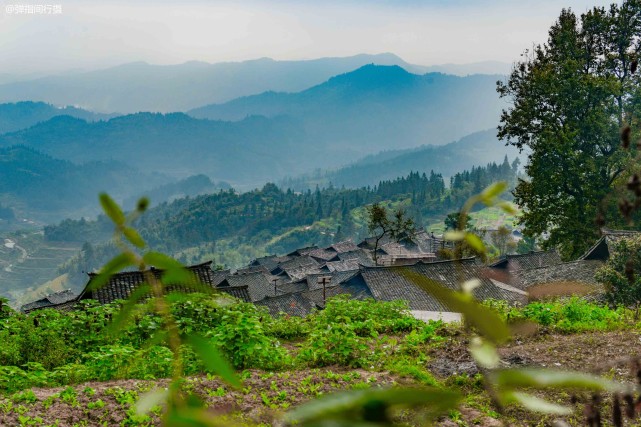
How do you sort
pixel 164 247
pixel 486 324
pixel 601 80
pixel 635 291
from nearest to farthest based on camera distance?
pixel 486 324 → pixel 635 291 → pixel 601 80 → pixel 164 247

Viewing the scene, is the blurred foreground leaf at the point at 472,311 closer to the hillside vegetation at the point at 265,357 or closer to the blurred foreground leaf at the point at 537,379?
the blurred foreground leaf at the point at 537,379

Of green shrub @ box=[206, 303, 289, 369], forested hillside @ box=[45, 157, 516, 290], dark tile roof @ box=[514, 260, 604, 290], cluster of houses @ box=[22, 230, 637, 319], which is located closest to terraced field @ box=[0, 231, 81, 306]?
forested hillside @ box=[45, 157, 516, 290]

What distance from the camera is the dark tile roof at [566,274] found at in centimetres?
2484

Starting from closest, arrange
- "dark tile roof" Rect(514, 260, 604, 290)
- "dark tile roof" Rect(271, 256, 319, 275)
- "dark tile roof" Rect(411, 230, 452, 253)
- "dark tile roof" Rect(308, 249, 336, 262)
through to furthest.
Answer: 1. "dark tile roof" Rect(514, 260, 604, 290)
2. "dark tile roof" Rect(271, 256, 319, 275)
3. "dark tile roof" Rect(308, 249, 336, 262)
4. "dark tile roof" Rect(411, 230, 452, 253)

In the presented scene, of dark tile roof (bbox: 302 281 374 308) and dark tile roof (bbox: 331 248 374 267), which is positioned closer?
dark tile roof (bbox: 302 281 374 308)

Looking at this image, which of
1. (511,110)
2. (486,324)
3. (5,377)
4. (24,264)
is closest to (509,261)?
(511,110)

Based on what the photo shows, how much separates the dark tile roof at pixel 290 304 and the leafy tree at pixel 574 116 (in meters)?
16.0

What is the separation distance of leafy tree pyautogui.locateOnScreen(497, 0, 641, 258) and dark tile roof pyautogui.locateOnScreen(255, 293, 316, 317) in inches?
628

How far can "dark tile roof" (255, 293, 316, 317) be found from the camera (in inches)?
1479

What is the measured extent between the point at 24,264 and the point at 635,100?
179110mm

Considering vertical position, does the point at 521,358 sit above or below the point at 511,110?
below

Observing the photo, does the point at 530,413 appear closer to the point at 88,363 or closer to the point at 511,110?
the point at 88,363

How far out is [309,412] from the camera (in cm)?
65

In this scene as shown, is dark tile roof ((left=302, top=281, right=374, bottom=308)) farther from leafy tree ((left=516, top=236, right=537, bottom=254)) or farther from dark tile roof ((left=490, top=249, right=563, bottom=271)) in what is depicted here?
leafy tree ((left=516, top=236, right=537, bottom=254))
